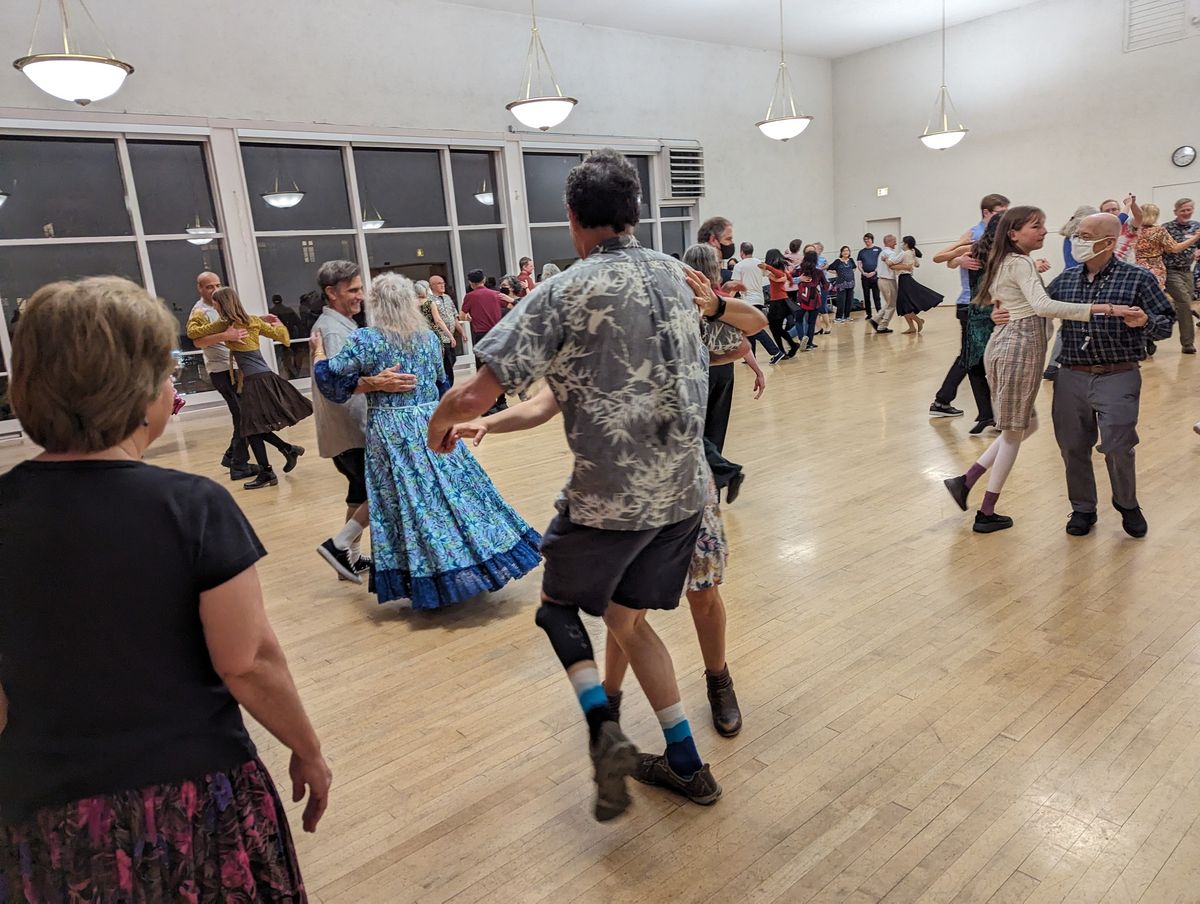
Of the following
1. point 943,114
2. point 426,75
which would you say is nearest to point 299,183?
point 426,75

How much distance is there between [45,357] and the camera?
0.99 meters

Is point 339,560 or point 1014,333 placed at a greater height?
point 1014,333

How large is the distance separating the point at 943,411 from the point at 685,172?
947cm

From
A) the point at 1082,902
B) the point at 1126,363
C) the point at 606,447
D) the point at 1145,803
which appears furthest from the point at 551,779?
the point at 1126,363

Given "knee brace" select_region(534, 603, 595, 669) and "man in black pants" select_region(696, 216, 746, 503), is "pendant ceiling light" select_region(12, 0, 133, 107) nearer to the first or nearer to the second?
"man in black pants" select_region(696, 216, 746, 503)

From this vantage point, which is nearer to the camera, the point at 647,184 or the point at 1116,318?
the point at 1116,318

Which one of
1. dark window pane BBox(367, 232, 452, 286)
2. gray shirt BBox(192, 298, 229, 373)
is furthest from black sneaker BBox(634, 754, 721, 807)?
dark window pane BBox(367, 232, 452, 286)

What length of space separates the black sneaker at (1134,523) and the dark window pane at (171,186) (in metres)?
10.1

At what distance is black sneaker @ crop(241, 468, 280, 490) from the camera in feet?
19.5

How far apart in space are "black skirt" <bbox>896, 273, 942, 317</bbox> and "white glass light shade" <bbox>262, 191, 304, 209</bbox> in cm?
863

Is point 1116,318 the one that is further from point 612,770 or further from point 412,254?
point 412,254

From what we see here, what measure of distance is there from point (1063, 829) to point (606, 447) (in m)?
1.40

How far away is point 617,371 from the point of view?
5.23 ft

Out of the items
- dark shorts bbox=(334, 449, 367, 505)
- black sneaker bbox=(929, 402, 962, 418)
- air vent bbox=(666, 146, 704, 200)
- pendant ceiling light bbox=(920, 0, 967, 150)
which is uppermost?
pendant ceiling light bbox=(920, 0, 967, 150)
